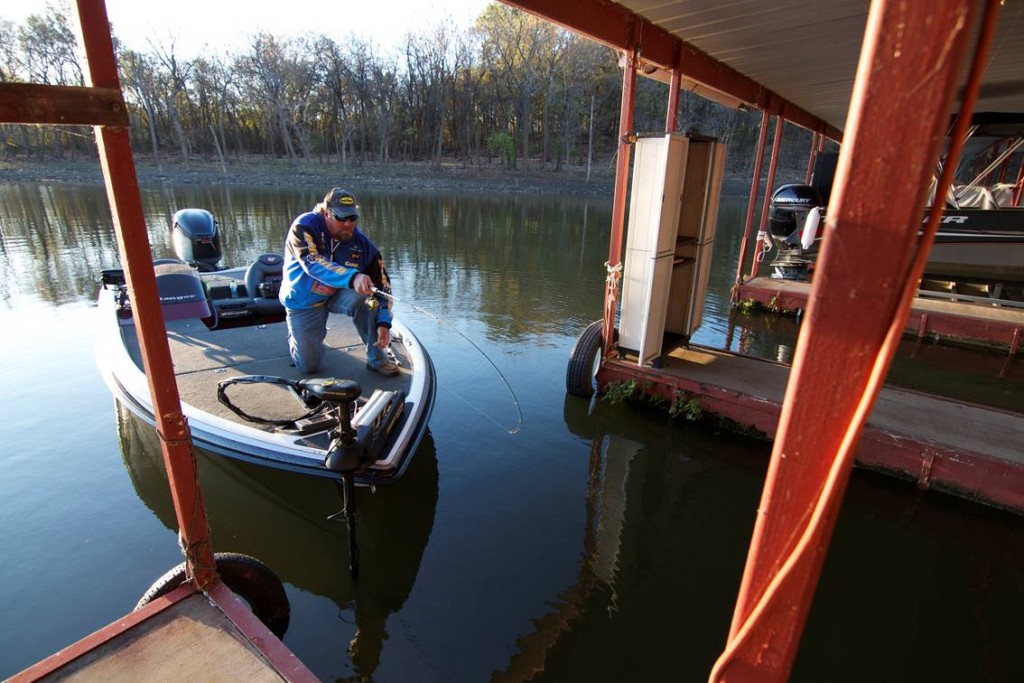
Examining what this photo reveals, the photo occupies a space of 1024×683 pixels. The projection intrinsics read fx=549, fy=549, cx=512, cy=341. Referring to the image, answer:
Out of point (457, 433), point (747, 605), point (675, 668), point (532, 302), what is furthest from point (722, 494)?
point (532, 302)

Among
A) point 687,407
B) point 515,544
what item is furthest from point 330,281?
point 687,407

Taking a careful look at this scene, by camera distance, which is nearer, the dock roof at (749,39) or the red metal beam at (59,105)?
the red metal beam at (59,105)

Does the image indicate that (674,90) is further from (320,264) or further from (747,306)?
(747,306)

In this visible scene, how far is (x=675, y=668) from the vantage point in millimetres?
3113

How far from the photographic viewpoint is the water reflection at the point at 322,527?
355 centimetres

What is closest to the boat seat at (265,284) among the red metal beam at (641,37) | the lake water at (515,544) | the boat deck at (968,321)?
the lake water at (515,544)

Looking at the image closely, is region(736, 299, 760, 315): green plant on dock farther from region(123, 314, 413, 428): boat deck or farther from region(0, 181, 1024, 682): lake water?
region(123, 314, 413, 428): boat deck

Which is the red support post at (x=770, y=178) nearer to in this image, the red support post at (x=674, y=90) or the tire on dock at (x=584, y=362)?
the red support post at (x=674, y=90)

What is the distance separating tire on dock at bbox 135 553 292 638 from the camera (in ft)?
8.71

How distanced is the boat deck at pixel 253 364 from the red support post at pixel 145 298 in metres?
1.66

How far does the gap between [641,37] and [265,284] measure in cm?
488

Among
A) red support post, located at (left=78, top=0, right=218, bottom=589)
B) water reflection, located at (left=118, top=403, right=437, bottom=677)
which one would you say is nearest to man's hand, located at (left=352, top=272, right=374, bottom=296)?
water reflection, located at (left=118, top=403, right=437, bottom=677)

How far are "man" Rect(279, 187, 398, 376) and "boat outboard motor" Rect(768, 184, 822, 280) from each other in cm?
750

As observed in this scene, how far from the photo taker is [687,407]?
5770mm
